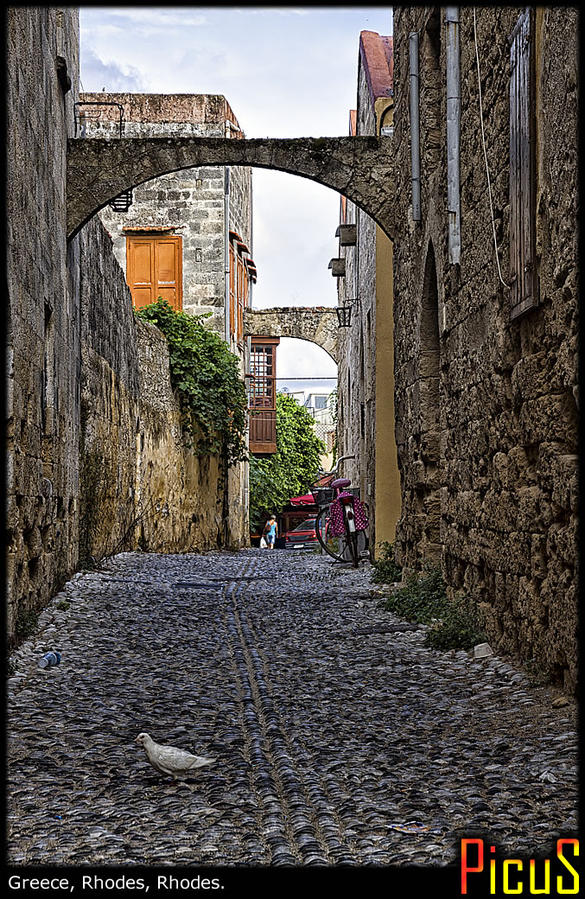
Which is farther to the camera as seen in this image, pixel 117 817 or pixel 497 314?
pixel 497 314

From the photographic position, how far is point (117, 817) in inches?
123

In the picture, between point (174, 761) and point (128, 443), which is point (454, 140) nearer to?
point (174, 761)

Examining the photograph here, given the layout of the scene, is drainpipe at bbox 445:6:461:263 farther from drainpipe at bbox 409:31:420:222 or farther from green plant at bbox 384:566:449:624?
green plant at bbox 384:566:449:624

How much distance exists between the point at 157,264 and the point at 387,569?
1328 centimetres

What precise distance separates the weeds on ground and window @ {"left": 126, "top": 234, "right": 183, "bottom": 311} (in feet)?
45.2

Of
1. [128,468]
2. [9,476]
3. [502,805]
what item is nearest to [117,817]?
[502,805]

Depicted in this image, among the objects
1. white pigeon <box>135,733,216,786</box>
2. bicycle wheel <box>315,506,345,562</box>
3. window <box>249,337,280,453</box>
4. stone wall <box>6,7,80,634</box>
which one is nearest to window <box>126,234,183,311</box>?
bicycle wheel <box>315,506,345,562</box>

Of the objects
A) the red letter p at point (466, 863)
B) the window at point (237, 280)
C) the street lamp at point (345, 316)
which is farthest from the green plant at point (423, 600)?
the window at point (237, 280)

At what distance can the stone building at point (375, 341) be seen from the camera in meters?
12.0

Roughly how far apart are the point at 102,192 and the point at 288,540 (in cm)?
1920

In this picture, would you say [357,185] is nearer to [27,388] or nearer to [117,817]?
[27,388]

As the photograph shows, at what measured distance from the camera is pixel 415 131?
8766 mm

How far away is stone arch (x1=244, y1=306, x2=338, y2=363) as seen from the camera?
3125cm

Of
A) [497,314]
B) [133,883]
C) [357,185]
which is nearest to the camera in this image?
[133,883]
